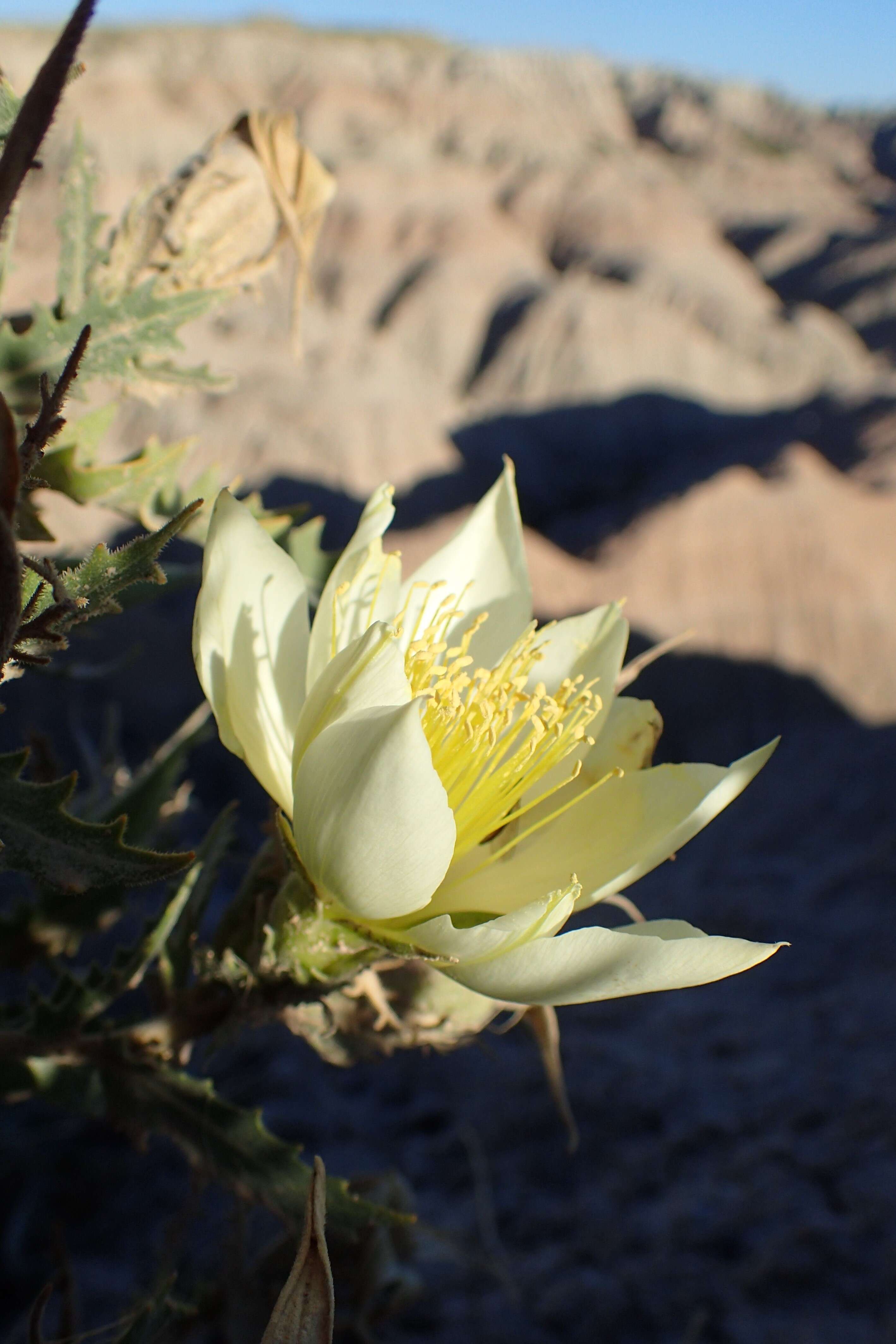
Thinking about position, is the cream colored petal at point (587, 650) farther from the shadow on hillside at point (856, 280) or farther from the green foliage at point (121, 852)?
the shadow on hillside at point (856, 280)

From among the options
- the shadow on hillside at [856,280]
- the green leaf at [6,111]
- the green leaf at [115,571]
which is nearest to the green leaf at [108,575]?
the green leaf at [115,571]

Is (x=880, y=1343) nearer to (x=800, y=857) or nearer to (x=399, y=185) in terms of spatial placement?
(x=800, y=857)

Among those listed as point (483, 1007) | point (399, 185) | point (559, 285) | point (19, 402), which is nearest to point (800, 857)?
point (483, 1007)

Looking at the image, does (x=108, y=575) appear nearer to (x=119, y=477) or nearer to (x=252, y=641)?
(x=252, y=641)

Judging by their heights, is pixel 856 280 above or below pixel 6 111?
below

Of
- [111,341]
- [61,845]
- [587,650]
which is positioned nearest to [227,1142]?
[61,845]
